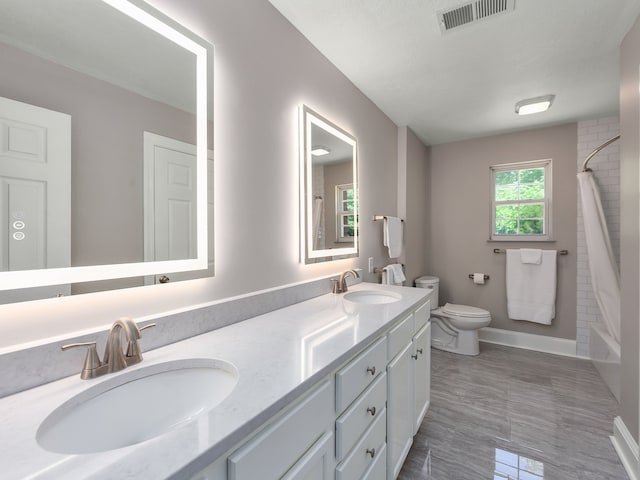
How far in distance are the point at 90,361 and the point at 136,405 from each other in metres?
0.16

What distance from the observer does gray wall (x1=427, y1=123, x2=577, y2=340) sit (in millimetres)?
3008

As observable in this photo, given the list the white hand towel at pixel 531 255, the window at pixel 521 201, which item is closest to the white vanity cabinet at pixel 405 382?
the white hand towel at pixel 531 255

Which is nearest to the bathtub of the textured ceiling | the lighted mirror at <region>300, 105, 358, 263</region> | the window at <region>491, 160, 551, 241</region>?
the window at <region>491, 160, 551, 241</region>

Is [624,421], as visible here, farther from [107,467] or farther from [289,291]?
[107,467]

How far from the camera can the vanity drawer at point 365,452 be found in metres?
0.94

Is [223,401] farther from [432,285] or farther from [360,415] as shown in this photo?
[432,285]

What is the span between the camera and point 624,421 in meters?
1.66

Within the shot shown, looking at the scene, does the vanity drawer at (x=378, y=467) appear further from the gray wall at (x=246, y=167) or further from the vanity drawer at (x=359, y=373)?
the gray wall at (x=246, y=167)

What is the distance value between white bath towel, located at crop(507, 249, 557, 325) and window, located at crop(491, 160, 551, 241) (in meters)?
0.26

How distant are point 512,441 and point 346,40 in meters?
2.54

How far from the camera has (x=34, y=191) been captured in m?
0.73

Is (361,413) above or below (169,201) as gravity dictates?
below

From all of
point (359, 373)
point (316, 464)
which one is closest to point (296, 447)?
point (316, 464)

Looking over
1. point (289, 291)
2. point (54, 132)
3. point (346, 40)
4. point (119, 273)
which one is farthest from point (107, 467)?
point (346, 40)
